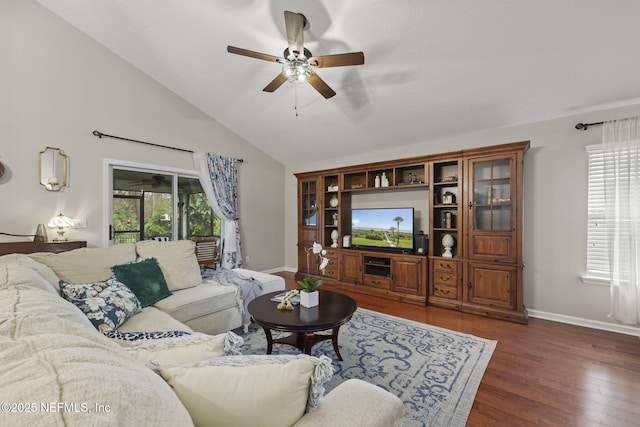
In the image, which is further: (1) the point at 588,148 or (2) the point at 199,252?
(2) the point at 199,252

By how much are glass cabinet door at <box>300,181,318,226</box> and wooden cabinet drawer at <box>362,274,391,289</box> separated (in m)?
1.48

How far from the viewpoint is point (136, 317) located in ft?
7.02

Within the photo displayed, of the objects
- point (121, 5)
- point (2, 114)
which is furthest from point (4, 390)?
point (2, 114)

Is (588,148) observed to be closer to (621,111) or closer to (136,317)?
(621,111)

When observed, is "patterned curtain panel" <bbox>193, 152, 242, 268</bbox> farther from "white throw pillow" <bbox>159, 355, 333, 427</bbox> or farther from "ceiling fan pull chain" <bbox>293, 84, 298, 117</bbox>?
"white throw pillow" <bbox>159, 355, 333, 427</bbox>

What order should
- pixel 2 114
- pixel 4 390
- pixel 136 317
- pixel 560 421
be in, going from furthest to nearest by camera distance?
pixel 2 114, pixel 136 317, pixel 560 421, pixel 4 390

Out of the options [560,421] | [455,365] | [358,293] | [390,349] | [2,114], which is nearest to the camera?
[560,421]

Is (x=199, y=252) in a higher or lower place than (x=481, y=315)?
higher

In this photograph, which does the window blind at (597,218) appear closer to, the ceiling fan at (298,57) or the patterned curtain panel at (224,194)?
the ceiling fan at (298,57)

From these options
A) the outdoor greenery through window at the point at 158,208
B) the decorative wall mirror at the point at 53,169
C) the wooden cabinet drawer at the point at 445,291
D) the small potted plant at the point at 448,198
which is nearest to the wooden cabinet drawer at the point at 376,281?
the wooden cabinet drawer at the point at 445,291

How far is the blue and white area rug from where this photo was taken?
73.4 inches

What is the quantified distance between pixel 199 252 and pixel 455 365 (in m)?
4.05

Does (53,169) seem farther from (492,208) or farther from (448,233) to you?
(492,208)

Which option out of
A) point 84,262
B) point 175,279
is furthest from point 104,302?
point 175,279
